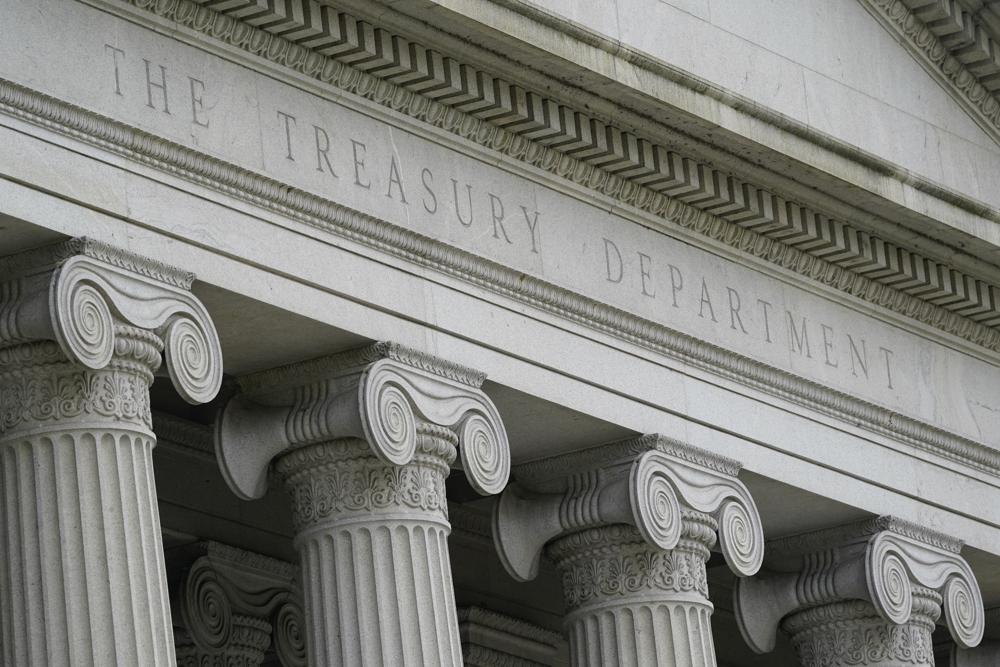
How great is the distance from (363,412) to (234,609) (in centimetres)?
657

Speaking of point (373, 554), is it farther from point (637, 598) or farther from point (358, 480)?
point (637, 598)

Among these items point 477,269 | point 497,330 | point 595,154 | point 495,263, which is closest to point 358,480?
point 497,330

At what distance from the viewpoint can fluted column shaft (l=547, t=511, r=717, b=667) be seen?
2817 cm

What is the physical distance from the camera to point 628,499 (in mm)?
27922

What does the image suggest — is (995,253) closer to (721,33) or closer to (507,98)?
(721,33)

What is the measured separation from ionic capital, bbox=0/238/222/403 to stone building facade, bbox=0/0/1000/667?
0.04 metres

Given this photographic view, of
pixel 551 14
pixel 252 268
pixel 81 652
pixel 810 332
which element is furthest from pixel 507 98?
pixel 81 652

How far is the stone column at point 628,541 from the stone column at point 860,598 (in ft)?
8.23

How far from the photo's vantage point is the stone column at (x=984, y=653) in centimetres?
3509

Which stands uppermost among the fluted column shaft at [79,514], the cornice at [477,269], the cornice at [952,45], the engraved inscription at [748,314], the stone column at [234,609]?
the cornice at [952,45]

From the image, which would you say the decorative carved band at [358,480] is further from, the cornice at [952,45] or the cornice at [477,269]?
the cornice at [952,45]

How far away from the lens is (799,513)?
31172 millimetres

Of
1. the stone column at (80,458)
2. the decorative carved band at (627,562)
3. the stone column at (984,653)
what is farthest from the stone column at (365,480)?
the stone column at (984,653)

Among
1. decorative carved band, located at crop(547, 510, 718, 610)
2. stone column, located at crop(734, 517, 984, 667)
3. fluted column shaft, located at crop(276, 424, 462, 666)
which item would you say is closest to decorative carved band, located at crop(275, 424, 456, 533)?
fluted column shaft, located at crop(276, 424, 462, 666)
